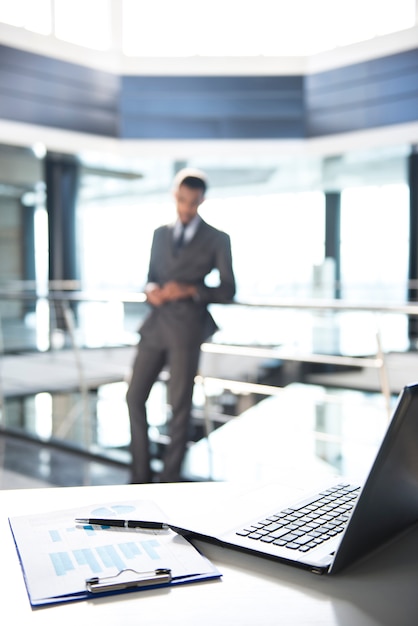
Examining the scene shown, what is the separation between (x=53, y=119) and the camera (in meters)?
6.09

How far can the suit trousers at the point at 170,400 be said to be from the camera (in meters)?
2.86

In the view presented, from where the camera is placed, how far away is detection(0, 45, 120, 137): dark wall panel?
573 centimetres

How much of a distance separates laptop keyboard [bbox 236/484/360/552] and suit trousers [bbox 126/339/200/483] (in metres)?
1.96

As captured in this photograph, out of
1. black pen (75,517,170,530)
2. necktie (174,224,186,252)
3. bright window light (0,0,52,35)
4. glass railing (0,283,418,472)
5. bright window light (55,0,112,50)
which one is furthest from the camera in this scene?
bright window light (55,0,112,50)

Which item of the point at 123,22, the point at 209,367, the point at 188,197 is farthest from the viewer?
the point at 123,22

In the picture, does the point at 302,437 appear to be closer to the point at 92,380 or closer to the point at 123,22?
the point at 92,380

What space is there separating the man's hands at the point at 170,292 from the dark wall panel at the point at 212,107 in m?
4.11

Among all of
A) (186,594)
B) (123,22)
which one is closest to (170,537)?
(186,594)

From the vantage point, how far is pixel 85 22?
6285mm

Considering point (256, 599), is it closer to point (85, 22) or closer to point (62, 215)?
point (85, 22)

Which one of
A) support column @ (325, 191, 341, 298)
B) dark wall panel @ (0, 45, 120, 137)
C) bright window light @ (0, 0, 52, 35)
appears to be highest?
bright window light @ (0, 0, 52, 35)

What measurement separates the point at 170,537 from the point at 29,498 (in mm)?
253

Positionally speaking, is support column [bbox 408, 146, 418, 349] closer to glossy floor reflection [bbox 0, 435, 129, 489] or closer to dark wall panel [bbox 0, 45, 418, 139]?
dark wall panel [bbox 0, 45, 418, 139]

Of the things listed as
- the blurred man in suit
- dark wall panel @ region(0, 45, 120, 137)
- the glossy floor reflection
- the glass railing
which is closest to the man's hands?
the blurred man in suit
